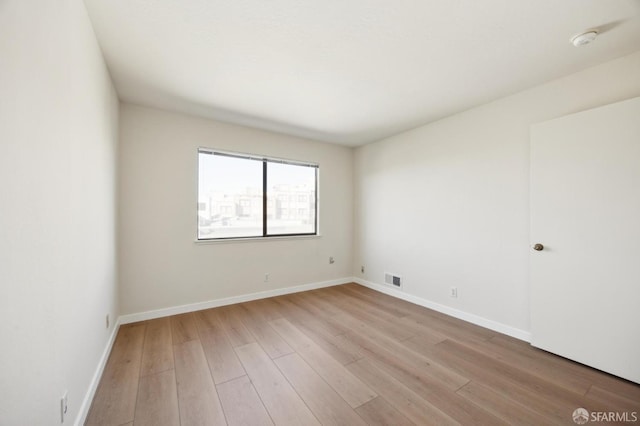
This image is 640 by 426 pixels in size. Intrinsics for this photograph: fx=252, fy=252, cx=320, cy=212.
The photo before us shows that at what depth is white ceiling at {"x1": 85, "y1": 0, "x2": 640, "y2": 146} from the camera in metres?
1.60

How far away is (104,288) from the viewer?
2217mm

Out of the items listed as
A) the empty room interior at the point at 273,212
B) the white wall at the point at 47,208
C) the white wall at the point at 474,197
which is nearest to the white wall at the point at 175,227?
the empty room interior at the point at 273,212

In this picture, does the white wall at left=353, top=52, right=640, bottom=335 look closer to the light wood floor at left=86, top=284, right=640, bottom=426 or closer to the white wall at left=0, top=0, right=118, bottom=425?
the light wood floor at left=86, top=284, right=640, bottom=426

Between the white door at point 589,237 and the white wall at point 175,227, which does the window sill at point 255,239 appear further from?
the white door at point 589,237

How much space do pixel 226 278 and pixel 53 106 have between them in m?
2.76

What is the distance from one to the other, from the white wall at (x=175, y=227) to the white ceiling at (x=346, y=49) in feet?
1.40

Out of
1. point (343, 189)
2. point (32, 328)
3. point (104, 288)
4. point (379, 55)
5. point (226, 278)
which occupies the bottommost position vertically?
point (226, 278)

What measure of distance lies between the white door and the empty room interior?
0.05 feet

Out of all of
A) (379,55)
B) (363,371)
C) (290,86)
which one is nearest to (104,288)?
(363,371)

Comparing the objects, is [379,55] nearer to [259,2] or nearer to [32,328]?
[259,2]

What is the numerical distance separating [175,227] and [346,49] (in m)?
2.81

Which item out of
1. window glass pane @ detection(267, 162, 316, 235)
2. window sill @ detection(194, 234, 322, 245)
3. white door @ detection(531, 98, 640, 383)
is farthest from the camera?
window glass pane @ detection(267, 162, 316, 235)

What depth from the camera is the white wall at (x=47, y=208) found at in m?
0.84

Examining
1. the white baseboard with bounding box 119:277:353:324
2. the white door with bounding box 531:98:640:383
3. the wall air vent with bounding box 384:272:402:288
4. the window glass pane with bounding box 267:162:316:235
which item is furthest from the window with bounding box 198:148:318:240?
the white door with bounding box 531:98:640:383
